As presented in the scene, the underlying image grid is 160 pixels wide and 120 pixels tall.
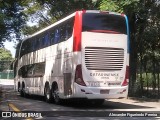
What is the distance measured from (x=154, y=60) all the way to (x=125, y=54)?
6938mm

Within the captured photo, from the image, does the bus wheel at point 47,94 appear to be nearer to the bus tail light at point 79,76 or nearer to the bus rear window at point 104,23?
the bus tail light at point 79,76

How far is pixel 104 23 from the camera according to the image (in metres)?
17.3

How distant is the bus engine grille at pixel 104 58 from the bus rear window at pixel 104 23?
33.1 inches

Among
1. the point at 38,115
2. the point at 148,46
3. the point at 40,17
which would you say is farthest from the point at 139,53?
the point at 40,17

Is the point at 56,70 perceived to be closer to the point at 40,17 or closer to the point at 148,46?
the point at 148,46

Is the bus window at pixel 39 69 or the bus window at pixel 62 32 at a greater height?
the bus window at pixel 62 32

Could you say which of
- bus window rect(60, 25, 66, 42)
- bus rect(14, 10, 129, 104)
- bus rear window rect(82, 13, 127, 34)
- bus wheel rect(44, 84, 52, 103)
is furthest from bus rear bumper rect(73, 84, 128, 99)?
bus wheel rect(44, 84, 52, 103)

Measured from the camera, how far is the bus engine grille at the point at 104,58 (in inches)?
668

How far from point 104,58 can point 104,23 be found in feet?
4.96

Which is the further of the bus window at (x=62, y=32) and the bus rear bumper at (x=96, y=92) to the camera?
the bus window at (x=62, y=32)

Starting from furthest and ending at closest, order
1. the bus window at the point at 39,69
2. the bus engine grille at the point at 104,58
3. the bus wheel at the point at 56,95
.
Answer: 1. the bus window at the point at 39,69
2. the bus wheel at the point at 56,95
3. the bus engine grille at the point at 104,58

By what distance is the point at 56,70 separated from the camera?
1938cm

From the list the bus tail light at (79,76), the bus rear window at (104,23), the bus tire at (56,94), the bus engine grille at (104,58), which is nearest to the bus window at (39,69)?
the bus tire at (56,94)

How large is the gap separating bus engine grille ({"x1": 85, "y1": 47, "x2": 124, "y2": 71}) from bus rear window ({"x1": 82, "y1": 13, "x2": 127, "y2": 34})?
2.76 feet
